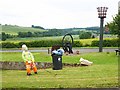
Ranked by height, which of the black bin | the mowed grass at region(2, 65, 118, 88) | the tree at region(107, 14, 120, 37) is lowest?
the mowed grass at region(2, 65, 118, 88)

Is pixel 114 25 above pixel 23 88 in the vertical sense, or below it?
above

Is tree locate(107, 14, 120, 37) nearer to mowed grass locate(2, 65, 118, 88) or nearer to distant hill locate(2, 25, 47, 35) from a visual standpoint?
mowed grass locate(2, 65, 118, 88)

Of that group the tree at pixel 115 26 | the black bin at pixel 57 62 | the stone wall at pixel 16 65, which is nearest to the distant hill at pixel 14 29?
the tree at pixel 115 26

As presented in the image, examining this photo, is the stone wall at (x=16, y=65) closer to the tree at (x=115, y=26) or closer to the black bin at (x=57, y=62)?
the black bin at (x=57, y=62)

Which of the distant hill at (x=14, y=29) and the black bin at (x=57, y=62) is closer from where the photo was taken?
the black bin at (x=57, y=62)

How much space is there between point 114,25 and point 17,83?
17710mm

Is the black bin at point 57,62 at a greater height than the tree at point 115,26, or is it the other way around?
the tree at point 115,26

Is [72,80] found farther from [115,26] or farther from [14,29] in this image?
[14,29]

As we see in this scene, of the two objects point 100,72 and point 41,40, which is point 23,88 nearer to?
point 100,72

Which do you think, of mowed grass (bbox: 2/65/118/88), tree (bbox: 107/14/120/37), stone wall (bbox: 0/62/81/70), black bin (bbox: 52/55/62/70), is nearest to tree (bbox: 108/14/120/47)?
tree (bbox: 107/14/120/37)

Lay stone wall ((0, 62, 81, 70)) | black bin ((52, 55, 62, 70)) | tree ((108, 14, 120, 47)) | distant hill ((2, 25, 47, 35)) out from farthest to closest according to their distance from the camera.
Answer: distant hill ((2, 25, 47, 35)) → tree ((108, 14, 120, 47)) → stone wall ((0, 62, 81, 70)) → black bin ((52, 55, 62, 70))

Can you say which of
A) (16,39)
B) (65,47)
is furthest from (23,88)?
(16,39)

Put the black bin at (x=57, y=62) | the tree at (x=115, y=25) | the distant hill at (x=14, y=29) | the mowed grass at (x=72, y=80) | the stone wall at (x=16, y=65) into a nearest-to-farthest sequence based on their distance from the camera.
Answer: the mowed grass at (x=72, y=80) → the black bin at (x=57, y=62) → the stone wall at (x=16, y=65) → the tree at (x=115, y=25) → the distant hill at (x=14, y=29)

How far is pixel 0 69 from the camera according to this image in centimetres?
2188
